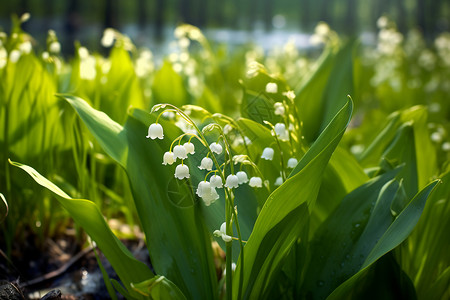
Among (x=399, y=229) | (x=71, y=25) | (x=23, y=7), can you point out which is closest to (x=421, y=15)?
(x=71, y=25)

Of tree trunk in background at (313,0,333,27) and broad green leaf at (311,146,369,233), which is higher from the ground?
broad green leaf at (311,146,369,233)

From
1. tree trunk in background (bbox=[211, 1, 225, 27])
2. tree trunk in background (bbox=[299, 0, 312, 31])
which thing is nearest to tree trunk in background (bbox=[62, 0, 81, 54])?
tree trunk in background (bbox=[211, 1, 225, 27])

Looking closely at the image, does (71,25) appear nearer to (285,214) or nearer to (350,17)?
(350,17)

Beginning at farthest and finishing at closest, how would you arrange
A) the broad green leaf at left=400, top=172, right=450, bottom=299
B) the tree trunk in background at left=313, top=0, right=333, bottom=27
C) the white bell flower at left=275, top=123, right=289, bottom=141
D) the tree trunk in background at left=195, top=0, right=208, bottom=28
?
1. the tree trunk in background at left=313, top=0, right=333, bottom=27
2. the tree trunk in background at left=195, top=0, right=208, bottom=28
3. the broad green leaf at left=400, top=172, right=450, bottom=299
4. the white bell flower at left=275, top=123, right=289, bottom=141

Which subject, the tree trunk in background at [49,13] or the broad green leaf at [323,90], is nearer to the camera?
the broad green leaf at [323,90]

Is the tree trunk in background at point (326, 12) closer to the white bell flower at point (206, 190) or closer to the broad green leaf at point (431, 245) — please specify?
the broad green leaf at point (431, 245)

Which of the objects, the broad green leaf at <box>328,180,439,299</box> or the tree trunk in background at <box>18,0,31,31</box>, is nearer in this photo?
the broad green leaf at <box>328,180,439,299</box>

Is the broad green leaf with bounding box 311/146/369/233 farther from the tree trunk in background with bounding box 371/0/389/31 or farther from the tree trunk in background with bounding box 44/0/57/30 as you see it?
the tree trunk in background with bounding box 371/0/389/31

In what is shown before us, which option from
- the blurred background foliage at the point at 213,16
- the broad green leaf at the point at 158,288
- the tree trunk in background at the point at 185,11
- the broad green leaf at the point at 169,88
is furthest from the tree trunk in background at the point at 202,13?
the broad green leaf at the point at 158,288
